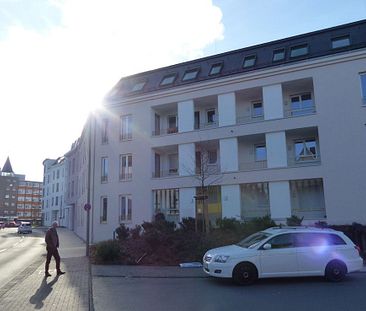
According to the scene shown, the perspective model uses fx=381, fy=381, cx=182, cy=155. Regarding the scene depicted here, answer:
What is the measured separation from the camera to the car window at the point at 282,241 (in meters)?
10.7

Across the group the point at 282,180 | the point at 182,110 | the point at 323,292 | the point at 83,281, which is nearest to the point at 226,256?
the point at 323,292

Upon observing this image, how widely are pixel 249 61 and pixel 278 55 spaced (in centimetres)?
194

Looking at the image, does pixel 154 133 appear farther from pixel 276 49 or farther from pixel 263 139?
pixel 276 49

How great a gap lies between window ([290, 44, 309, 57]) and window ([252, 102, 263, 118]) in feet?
12.5

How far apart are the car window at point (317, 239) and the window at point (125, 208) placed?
692 inches

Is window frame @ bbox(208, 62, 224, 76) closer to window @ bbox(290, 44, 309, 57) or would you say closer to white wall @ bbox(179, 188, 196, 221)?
window @ bbox(290, 44, 309, 57)

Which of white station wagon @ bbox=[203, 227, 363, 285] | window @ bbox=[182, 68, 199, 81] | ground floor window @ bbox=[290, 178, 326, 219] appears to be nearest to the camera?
white station wagon @ bbox=[203, 227, 363, 285]

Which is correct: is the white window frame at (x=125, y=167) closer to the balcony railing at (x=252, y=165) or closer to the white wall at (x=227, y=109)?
the white wall at (x=227, y=109)

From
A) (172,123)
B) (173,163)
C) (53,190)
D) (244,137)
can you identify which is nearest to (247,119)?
(244,137)

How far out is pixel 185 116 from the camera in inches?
1046

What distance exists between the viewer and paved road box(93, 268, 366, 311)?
7.90 metres

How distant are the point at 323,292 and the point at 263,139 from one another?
1654 cm

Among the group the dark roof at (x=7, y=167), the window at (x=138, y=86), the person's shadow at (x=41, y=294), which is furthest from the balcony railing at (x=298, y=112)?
the dark roof at (x=7, y=167)

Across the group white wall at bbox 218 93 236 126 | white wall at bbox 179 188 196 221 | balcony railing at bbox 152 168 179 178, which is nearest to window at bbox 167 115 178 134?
balcony railing at bbox 152 168 179 178
